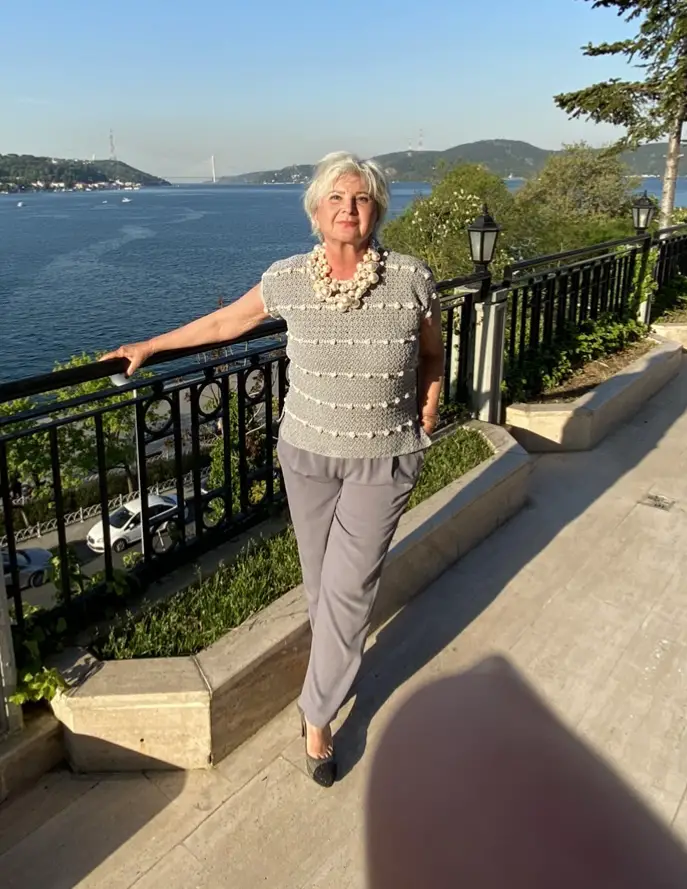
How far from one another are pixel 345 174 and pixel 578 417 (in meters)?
3.46

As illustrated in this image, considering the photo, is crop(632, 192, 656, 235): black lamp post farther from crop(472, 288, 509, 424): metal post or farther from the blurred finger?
the blurred finger

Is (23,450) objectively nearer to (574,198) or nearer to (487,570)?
(487,570)

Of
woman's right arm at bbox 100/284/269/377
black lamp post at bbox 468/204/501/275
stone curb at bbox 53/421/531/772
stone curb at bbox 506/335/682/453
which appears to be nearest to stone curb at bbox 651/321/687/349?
stone curb at bbox 506/335/682/453

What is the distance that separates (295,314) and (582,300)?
4907 millimetres

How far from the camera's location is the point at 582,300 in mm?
6301

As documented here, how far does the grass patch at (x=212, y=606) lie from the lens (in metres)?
2.41

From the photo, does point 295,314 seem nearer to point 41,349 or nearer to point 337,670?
point 337,670

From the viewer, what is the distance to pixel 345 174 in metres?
1.92

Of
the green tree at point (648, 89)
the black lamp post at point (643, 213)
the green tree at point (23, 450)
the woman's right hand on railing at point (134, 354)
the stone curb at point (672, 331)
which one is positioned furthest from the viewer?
the green tree at point (648, 89)

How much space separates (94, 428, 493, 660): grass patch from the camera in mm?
2408

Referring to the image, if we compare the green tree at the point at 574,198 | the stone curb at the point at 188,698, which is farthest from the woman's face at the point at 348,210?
the green tree at the point at 574,198

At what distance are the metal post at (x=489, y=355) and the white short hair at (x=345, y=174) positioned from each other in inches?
106

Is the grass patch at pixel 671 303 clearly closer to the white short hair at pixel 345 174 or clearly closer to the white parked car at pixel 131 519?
the white parked car at pixel 131 519

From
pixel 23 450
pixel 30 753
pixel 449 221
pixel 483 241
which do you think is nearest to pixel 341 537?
pixel 30 753
